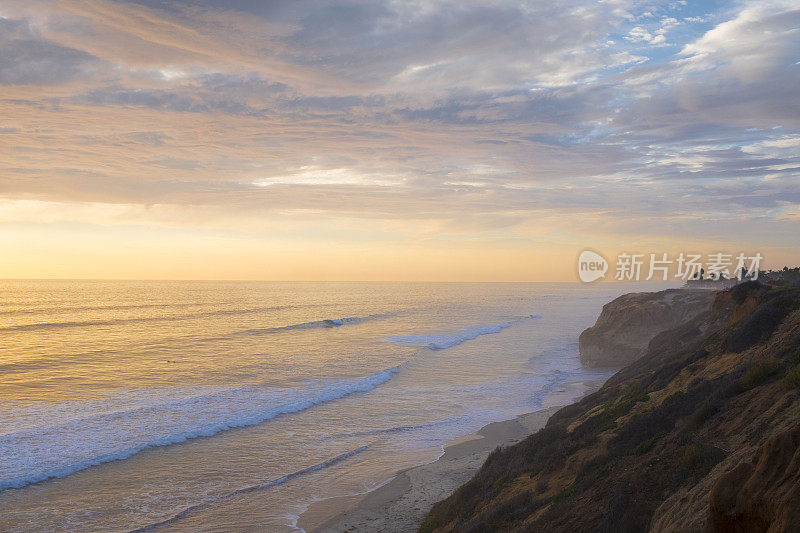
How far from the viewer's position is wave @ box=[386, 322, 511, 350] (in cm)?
5041

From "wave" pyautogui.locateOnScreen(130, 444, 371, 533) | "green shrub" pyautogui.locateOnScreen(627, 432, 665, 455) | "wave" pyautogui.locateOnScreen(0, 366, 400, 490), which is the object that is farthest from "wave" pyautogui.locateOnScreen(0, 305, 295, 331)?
"green shrub" pyautogui.locateOnScreen(627, 432, 665, 455)

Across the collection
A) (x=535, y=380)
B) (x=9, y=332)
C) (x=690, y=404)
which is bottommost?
(x=9, y=332)

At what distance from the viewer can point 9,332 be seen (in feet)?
175

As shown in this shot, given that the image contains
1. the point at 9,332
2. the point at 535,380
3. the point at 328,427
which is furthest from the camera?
the point at 9,332

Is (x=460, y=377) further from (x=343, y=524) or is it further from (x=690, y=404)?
(x=690, y=404)

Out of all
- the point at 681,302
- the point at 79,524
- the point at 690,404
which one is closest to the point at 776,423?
the point at 690,404

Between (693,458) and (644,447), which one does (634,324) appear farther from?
(693,458)

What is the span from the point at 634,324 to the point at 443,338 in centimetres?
2260

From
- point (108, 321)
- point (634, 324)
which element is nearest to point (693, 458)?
point (634, 324)

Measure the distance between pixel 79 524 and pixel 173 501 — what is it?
94.1 inches

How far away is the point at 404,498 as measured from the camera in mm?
15047

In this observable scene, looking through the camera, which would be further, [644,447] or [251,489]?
[251,489]

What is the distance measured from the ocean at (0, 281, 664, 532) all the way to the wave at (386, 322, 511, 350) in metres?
0.51

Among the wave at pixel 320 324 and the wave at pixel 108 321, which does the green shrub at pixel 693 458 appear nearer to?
the wave at pixel 320 324
